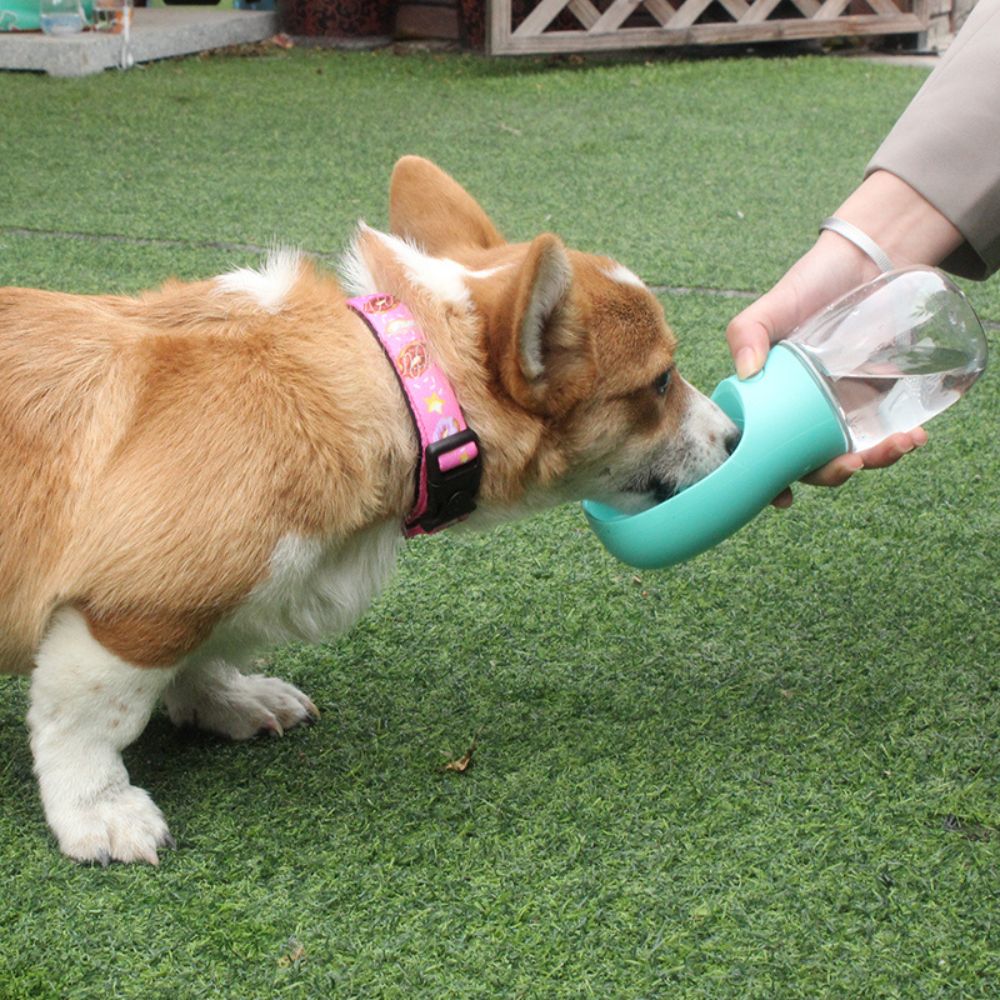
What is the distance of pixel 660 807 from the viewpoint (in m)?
2.01

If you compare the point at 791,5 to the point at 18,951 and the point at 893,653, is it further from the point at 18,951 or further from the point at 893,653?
the point at 18,951

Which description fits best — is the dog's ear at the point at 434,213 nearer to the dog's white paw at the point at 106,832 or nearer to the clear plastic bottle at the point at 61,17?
the dog's white paw at the point at 106,832

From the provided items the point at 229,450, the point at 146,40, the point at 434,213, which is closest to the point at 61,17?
the point at 146,40

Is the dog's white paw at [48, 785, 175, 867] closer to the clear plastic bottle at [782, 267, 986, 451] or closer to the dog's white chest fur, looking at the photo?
the dog's white chest fur

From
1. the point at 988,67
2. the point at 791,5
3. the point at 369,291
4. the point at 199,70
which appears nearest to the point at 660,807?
the point at 369,291

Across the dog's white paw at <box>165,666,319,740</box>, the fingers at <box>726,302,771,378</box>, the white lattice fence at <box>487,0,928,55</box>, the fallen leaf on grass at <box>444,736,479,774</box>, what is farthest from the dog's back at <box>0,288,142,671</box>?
the white lattice fence at <box>487,0,928,55</box>

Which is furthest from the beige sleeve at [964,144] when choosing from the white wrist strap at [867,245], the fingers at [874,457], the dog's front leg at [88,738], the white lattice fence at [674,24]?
the white lattice fence at [674,24]

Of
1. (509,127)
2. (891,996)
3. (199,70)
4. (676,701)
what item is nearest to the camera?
(891,996)

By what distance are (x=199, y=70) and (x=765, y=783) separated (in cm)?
663

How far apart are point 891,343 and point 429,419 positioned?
962 millimetres

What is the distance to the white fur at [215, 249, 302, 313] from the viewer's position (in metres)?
1.98

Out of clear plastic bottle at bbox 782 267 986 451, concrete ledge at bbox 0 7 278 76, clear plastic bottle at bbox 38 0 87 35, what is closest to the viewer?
clear plastic bottle at bbox 782 267 986 451

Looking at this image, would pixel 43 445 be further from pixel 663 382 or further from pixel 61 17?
pixel 61 17

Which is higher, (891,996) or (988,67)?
(988,67)
